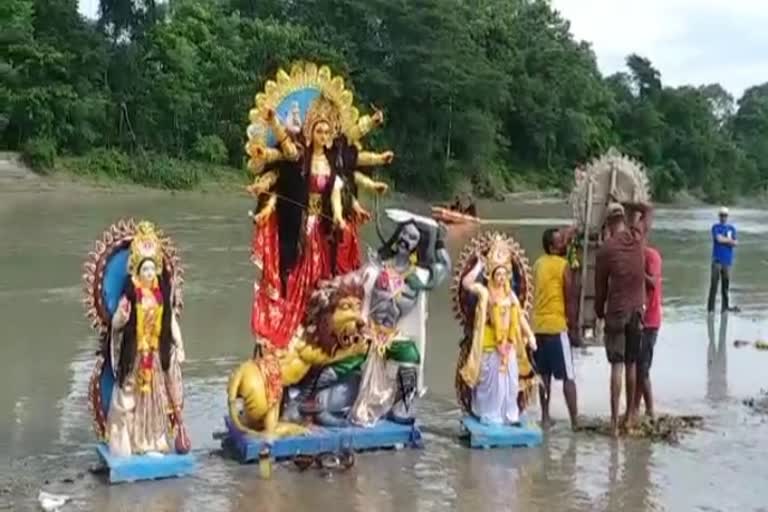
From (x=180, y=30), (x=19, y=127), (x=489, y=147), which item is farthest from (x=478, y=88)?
(x=19, y=127)

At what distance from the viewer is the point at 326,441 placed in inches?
299

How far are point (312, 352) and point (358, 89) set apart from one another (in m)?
41.5

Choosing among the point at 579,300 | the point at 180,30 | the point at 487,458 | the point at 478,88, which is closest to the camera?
the point at 487,458

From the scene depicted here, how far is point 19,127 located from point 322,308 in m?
31.9

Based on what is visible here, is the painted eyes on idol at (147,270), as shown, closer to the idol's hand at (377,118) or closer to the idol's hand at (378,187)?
the idol's hand at (378,187)

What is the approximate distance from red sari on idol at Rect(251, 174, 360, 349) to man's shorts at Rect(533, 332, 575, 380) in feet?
5.43

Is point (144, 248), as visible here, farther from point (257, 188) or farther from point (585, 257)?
point (585, 257)

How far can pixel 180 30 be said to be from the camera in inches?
1731

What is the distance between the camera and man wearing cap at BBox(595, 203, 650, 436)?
8.35 meters

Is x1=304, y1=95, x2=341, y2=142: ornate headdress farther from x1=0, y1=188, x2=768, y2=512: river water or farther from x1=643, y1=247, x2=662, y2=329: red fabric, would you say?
x1=643, y1=247, x2=662, y2=329: red fabric

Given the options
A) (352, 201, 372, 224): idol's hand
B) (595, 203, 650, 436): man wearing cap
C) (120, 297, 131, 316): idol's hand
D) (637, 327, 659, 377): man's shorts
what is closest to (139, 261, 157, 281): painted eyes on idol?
(120, 297, 131, 316): idol's hand

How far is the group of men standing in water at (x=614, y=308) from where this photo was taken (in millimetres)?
8367

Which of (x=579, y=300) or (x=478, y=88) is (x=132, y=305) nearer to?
(x=579, y=300)

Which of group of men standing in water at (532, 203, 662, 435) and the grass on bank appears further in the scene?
the grass on bank
